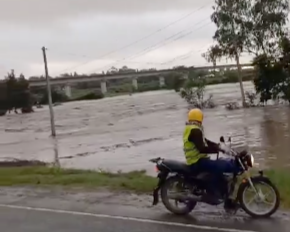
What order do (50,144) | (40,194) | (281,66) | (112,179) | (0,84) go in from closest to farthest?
(40,194) → (112,179) → (50,144) → (281,66) → (0,84)

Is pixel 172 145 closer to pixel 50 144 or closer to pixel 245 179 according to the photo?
pixel 50 144

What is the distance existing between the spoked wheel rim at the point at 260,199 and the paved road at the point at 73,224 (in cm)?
86

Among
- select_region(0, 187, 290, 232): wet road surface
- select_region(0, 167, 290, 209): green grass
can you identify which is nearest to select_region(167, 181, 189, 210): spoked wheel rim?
select_region(0, 187, 290, 232): wet road surface

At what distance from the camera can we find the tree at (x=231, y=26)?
144 ft

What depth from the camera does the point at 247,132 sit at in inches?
1060

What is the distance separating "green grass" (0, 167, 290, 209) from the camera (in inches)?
456

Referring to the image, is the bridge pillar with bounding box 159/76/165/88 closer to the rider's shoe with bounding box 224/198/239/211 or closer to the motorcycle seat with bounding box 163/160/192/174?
the motorcycle seat with bounding box 163/160/192/174

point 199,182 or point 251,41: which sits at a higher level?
point 251,41

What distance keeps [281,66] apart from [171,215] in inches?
1381

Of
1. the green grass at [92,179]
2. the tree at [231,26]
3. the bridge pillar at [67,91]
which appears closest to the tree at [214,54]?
the tree at [231,26]

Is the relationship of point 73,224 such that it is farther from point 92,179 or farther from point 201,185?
point 92,179

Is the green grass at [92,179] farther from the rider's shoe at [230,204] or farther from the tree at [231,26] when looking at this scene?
the tree at [231,26]

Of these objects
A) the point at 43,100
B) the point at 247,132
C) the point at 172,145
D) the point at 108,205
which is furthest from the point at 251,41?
the point at 43,100

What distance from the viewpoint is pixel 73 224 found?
9.05 metres
